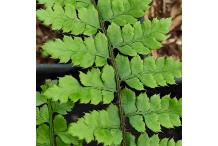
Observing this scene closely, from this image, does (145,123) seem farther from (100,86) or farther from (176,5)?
(176,5)

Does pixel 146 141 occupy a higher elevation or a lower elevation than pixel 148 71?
lower

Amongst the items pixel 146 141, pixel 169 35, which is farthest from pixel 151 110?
pixel 169 35

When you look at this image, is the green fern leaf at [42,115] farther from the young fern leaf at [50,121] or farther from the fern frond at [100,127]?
the fern frond at [100,127]

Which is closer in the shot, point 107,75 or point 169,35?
point 107,75

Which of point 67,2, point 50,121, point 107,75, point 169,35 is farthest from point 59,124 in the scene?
point 169,35

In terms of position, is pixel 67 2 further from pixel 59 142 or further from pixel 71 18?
pixel 59 142

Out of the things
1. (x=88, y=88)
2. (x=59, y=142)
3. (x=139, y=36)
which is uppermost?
(x=139, y=36)

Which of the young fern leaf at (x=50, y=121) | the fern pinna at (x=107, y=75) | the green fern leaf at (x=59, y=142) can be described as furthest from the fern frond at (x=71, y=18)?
the green fern leaf at (x=59, y=142)

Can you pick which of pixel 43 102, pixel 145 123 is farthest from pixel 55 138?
pixel 145 123
